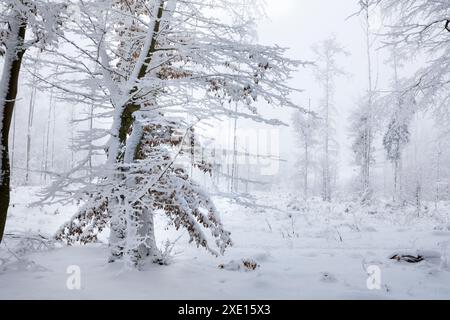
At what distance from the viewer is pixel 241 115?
3971 mm

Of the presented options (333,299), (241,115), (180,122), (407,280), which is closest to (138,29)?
(180,122)

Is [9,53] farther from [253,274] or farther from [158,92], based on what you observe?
[253,274]

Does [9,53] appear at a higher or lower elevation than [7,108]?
higher

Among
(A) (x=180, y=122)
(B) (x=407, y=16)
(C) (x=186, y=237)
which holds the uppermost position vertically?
(B) (x=407, y=16)

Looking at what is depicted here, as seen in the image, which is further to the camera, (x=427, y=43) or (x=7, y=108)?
(x=427, y=43)

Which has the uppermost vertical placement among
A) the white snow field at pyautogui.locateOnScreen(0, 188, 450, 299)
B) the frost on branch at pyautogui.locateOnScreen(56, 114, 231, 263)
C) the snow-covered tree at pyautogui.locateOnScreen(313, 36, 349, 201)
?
the snow-covered tree at pyautogui.locateOnScreen(313, 36, 349, 201)

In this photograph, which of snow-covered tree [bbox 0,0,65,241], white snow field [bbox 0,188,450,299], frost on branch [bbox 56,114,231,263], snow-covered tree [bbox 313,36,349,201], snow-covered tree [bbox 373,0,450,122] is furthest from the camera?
snow-covered tree [bbox 313,36,349,201]

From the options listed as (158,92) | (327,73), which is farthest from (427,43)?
(327,73)

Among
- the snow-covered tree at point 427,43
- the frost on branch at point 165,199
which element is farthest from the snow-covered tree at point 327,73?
the frost on branch at point 165,199

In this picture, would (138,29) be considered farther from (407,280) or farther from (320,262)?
(407,280)

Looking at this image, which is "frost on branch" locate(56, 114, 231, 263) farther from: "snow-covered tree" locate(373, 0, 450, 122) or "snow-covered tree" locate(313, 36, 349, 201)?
"snow-covered tree" locate(313, 36, 349, 201)

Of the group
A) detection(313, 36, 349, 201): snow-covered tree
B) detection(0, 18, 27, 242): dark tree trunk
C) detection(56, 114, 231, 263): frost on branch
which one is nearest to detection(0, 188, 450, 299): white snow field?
detection(56, 114, 231, 263): frost on branch

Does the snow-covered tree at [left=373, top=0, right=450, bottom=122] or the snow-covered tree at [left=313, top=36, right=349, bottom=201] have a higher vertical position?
the snow-covered tree at [left=313, top=36, right=349, bottom=201]

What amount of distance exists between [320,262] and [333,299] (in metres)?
1.93
